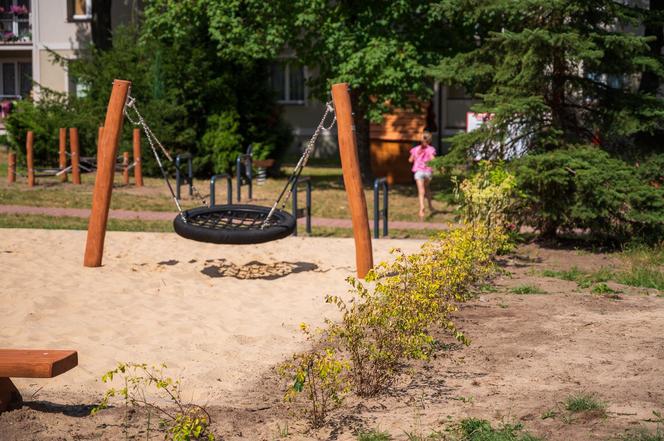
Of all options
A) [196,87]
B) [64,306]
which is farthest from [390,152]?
[64,306]

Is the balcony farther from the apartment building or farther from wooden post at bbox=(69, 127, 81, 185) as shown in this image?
wooden post at bbox=(69, 127, 81, 185)

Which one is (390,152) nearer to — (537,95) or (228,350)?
(537,95)

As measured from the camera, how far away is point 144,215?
61.4ft

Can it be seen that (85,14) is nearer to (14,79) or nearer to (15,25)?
(15,25)

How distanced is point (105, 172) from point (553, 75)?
6.59 m

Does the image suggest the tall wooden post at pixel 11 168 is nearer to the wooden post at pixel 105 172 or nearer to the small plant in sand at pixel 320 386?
the wooden post at pixel 105 172

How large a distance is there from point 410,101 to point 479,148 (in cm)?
847

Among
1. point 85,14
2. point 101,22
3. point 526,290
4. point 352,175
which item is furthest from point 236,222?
point 85,14

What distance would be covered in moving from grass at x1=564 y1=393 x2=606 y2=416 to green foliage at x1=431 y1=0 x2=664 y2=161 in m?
7.97

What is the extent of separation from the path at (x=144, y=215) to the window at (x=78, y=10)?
20.5m

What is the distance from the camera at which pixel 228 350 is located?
8.59 m

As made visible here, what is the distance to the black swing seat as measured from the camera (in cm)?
1110

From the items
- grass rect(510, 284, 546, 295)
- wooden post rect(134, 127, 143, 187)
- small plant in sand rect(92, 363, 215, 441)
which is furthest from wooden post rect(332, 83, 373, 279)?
wooden post rect(134, 127, 143, 187)

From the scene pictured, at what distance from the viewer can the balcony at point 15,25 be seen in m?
41.8
